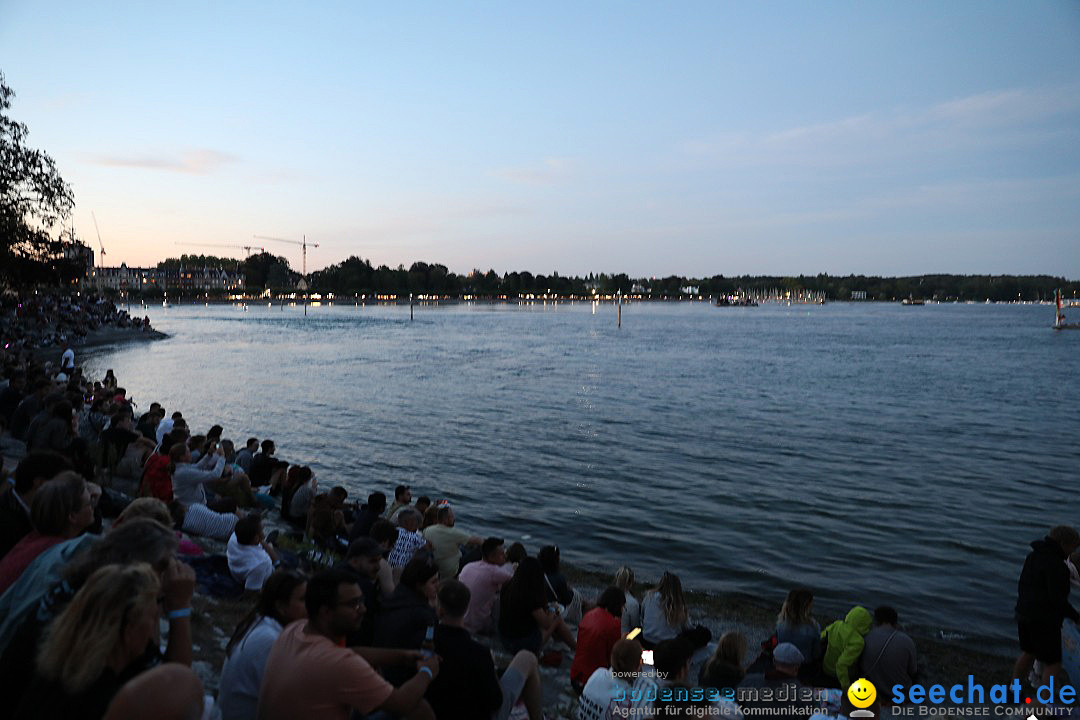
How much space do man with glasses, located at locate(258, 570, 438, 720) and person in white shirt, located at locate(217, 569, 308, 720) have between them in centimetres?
65

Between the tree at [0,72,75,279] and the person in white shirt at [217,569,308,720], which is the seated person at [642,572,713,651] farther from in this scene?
the tree at [0,72,75,279]

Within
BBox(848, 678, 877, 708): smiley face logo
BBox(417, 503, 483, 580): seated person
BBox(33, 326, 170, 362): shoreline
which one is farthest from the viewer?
BBox(33, 326, 170, 362): shoreline

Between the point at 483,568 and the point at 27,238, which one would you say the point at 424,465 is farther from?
the point at 27,238

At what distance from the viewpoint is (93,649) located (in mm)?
2781

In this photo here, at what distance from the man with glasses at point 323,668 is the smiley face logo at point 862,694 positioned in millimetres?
4522

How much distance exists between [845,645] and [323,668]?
5.66 m

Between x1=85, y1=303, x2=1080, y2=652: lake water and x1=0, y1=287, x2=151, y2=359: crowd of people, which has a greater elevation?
x1=0, y1=287, x2=151, y2=359: crowd of people

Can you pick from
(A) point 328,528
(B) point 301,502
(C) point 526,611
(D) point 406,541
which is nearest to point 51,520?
(C) point 526,611

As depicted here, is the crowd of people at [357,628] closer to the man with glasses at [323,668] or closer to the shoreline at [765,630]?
the man with glasses at [323,668]

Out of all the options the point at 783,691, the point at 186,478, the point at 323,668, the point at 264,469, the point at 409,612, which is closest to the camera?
the point at 323,668

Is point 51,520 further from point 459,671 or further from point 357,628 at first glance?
point 459,671

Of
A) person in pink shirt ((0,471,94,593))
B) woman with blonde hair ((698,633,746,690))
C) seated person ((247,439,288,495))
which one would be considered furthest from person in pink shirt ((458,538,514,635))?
seated person ((247,439,288,495))

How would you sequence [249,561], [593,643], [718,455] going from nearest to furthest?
[593,643] → [249,561] → [718,455]

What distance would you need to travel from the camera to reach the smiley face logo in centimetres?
654
